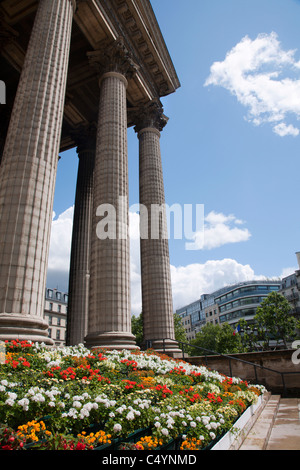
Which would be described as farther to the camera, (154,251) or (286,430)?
(154,251)

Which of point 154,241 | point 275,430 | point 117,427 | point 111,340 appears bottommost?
point 275,430

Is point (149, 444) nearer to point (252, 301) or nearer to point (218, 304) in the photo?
point (252, 301)

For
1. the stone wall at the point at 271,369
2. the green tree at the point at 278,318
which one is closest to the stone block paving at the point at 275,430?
the stone wall at the point at 271,369

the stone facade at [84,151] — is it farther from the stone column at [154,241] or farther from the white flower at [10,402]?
the white flower at [10,402]

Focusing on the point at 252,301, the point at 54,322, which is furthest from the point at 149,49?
the point at 252,301

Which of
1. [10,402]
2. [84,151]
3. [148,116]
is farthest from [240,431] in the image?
[84,151]

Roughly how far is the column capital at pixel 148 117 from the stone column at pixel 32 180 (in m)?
11.0

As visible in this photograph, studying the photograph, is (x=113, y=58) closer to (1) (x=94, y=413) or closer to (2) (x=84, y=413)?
(1) (x=94, y=413)

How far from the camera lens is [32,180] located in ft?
35.6

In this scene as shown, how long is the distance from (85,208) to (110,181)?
10029 millimetres

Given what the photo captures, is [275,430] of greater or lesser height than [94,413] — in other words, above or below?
below

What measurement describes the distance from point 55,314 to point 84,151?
6151 centimetres

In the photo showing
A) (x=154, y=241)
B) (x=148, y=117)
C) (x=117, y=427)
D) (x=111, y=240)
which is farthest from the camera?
(x=148, y=117)

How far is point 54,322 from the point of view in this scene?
77.7 metres
